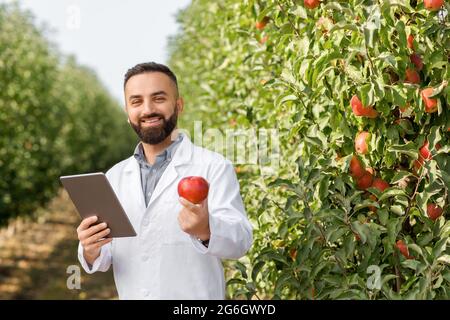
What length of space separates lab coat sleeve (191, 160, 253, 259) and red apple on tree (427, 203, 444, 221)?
0.63 meters

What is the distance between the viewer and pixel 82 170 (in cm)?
1598

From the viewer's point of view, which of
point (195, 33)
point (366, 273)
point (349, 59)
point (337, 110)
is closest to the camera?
point (349, 59)

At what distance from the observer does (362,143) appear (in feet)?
7.64

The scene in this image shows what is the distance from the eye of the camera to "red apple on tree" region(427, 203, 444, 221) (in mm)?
2221

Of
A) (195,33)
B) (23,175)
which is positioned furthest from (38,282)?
(195,33)

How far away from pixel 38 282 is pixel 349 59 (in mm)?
7283

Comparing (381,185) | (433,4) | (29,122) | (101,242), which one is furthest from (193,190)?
(29,122)

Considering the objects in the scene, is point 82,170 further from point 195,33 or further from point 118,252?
point 118,252

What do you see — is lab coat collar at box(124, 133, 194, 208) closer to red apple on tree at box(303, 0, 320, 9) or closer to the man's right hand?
the man's right hand

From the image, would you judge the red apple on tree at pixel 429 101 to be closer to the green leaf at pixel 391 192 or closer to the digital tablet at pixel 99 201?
the green leaf at pixel 391 192

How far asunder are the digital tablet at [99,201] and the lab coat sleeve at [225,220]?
23 cm

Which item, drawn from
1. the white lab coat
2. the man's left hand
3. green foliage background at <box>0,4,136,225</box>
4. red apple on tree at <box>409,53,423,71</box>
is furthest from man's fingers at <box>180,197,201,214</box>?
green foliage background at <box>0,4,136,225</box>

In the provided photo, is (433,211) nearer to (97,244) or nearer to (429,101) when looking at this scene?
(429,101)

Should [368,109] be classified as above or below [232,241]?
above
